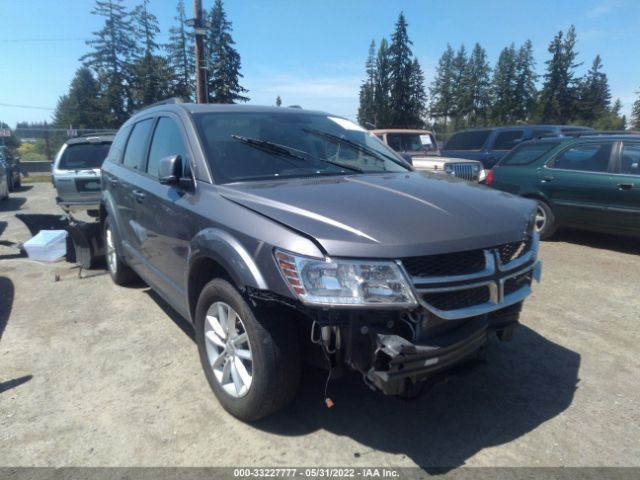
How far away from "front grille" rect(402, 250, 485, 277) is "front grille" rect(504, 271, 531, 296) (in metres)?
0.30

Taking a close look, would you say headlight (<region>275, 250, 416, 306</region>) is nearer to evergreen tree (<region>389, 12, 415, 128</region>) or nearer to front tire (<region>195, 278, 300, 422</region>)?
front tire (<region>195, 278, 300, 422</region>)

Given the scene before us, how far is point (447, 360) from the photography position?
243cm

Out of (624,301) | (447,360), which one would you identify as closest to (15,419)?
(447,360)

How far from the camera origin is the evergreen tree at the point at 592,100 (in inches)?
2478

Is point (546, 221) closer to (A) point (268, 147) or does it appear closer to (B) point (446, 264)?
(A) point (268, 147)

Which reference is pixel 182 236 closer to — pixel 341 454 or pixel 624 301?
pixel 341 454

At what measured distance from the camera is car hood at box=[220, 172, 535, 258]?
7.52 feet

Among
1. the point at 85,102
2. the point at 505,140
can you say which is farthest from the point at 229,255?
the point at 85,102

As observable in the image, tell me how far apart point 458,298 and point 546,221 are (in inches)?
240

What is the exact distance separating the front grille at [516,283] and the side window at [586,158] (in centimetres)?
528

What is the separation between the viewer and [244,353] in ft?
8.87

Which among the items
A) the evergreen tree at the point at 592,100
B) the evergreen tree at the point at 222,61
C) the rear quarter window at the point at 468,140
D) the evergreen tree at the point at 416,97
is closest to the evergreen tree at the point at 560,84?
the evergreen tree at the point at 592,100

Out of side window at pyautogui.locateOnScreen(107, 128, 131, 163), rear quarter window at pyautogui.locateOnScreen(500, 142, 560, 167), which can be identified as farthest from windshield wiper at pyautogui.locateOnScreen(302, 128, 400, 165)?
rear quarter window at pyautogui.locateOnScreen(500, 142, 560, 167)

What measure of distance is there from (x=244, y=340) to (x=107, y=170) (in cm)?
360
